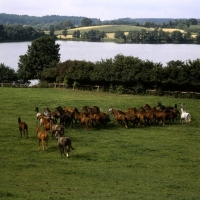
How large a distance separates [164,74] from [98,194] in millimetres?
32886

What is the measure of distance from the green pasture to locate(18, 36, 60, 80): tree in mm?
33407

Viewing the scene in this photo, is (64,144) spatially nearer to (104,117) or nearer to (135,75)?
(104,117)

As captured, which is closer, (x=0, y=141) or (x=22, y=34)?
(x=0, y=141)

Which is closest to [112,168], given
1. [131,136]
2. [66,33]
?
[131,136]

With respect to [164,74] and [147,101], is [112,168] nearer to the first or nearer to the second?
[147,101]

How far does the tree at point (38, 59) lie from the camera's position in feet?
208

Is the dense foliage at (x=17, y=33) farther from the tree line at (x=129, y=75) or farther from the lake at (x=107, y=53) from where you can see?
the tree line at (x=129, y=75)

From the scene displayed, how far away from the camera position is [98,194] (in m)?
14.3

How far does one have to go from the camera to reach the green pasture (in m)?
14.8

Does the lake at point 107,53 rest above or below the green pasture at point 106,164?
above

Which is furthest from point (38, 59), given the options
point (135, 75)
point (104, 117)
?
point (104, 117)

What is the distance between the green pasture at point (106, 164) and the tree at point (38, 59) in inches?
1315

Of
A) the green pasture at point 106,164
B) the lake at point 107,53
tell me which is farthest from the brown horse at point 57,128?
the lake at point 107,53

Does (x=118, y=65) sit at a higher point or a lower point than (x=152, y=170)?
higher
